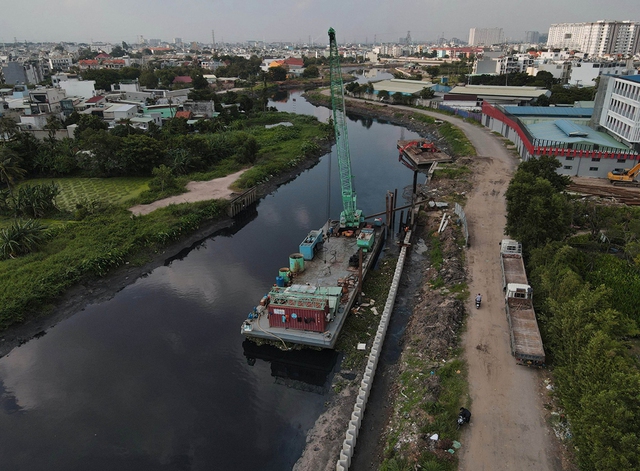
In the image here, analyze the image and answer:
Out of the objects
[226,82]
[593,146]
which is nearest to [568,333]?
[593,146]

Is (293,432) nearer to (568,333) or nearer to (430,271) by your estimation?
(568,333)

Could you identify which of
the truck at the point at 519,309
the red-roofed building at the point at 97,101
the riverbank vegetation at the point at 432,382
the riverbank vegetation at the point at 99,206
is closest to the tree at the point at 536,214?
the truck at the point at 519,309

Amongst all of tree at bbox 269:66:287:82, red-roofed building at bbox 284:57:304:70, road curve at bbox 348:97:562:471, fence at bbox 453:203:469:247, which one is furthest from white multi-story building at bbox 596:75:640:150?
red-roofed building at bbox 284:57:304:70

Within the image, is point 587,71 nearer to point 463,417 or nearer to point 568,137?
point 568,137

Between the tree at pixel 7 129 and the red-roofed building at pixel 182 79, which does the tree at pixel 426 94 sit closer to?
the red-roofed building at pixel 182 79

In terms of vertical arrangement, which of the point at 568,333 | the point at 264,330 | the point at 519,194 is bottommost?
the point at 264,330

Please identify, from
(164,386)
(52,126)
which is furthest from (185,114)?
(164,386)
